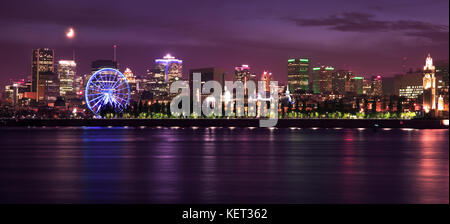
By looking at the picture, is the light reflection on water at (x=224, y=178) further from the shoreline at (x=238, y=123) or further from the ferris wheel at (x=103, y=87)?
the shoreline at (x=238, y=123)

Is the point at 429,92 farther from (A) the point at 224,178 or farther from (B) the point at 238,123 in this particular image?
(A) the point at 224,178

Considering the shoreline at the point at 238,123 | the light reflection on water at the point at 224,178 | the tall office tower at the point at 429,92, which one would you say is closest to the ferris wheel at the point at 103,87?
the shoreline at the point at 238,123

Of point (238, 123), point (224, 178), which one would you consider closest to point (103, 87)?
point (238, 123)

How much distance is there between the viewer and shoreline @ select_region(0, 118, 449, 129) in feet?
394

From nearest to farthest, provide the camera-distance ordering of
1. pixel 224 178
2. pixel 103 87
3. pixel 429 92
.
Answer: pixel 224 178 < pixel 103 87 < pixel 429 92

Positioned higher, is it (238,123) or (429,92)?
(429,92)

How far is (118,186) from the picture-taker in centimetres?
2134

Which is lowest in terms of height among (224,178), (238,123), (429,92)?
(224,178)

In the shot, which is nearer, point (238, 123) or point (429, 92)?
point (238, 123)

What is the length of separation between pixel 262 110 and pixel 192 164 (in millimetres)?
134860

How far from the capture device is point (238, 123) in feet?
433

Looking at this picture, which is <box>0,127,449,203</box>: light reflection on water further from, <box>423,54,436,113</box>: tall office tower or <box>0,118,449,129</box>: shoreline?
<box>423,54,436,113</box>: tall office tower
